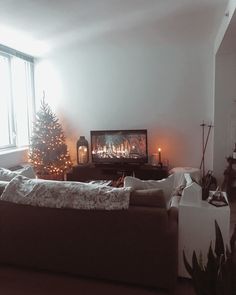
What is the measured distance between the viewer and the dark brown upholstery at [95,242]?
2.10m

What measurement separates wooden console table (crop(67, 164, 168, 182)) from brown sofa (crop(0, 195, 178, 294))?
2656mm

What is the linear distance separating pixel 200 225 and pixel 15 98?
4.42 metres

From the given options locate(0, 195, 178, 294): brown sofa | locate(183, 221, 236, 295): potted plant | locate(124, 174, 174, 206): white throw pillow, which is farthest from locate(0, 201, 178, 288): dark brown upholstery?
locate(183, 221, 236, 295): potted plant

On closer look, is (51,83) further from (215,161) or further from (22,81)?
(215,161)

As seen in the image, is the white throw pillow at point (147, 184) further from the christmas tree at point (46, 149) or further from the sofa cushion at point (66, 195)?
the christmas tree at point (46, 149)

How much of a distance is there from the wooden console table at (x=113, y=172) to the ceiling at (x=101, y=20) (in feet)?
7.54

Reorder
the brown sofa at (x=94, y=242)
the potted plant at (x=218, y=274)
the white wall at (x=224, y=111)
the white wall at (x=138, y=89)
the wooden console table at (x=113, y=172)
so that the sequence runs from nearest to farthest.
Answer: the potted plant at (x=218, y=274) < the brown sofa at (x=94, y=242) < the white wall at (x=224, y=111) < the wooden console table at (x=113, y=172) < the white wall at (x=138, y=89)

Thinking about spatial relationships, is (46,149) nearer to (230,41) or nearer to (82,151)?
(82,151)

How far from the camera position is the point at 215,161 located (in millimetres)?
4973

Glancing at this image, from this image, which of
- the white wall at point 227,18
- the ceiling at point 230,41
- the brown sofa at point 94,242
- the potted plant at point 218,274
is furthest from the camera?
the ceiling at point 230,41

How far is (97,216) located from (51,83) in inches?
168

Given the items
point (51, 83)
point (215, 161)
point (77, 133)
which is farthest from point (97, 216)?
point (51, 83)

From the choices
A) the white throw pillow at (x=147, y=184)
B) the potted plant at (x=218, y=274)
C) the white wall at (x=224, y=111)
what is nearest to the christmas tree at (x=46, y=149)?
the white wall at (x=224, y=111)

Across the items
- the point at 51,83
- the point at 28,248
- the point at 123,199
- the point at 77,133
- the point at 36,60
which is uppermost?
the point at 36,60
